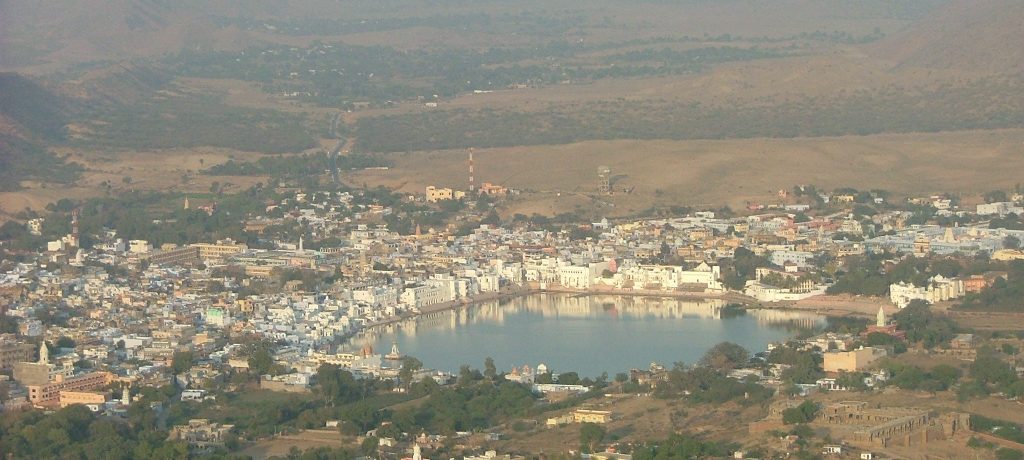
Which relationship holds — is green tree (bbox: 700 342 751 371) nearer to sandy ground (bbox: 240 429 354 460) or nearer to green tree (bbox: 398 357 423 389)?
green tree (bbox: 398 357 423 389)

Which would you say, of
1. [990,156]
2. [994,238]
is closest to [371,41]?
[990,156]

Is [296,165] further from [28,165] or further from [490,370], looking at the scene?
[490,370]

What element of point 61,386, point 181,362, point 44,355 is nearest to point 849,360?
point 181,362

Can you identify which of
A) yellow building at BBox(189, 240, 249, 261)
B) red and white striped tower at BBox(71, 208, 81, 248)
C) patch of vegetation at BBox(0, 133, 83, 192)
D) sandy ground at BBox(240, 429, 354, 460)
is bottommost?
sandy ground at BBox(240, 429, 354, 460)

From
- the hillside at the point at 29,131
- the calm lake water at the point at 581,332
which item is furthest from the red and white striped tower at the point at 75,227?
the calm lake water at the point at 581,332

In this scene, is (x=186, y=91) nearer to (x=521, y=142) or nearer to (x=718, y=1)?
(x=521, y=142)

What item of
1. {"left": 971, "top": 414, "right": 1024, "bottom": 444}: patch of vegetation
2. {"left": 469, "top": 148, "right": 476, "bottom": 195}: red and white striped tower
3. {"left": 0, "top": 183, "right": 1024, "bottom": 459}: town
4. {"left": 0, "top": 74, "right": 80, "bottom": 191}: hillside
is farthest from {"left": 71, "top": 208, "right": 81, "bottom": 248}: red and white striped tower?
{"left": 971, "top": 414, "right": 1024, "bottom": 444}: patch of vegetation
